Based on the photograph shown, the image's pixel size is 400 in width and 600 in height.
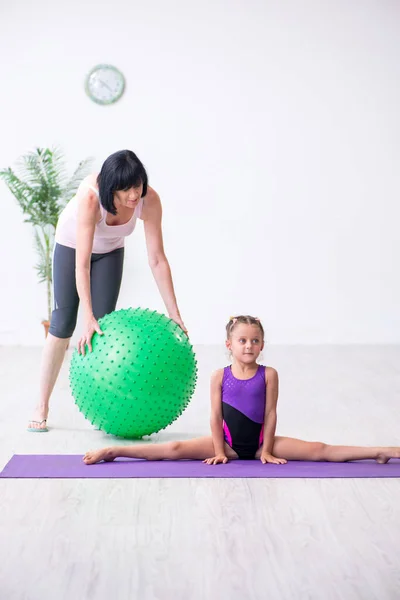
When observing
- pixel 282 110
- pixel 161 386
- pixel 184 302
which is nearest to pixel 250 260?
pixel 184 302

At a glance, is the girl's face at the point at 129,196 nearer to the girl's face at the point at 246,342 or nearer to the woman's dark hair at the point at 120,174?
the woman's dark hair at the point at 120,174

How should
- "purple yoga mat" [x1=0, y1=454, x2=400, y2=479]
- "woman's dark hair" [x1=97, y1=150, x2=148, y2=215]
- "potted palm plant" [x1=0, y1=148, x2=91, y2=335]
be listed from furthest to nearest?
"potted palm plant" [x1=0, y1=148, x2=91, y2=335] < "woman's dark hair" [x1=97, y1=150, x2=148, y2=215] < "purple yoga mat" [x1=0, y1=454, x2=400, y2=479]

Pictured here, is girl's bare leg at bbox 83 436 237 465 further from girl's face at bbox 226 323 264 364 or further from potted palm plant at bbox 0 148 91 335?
potted palm plant at bbox 0 148 91 335

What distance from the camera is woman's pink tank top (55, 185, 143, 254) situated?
10.6 ft

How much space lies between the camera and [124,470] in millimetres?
2736

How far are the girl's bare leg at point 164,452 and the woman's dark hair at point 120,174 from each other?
2.97ft

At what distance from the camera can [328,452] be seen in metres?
2.87

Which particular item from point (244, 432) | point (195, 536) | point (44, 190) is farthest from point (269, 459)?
point (44, 190)

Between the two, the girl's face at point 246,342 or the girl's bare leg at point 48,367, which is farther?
the girl's bare leg at point 48,367

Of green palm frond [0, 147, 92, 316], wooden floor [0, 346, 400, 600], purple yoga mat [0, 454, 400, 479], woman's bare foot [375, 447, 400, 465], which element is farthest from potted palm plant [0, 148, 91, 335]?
woman's bare foot [375, 447, 400, 465]

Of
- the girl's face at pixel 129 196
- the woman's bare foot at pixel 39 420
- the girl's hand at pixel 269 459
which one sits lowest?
the woman's bare foot at pixel 39 420

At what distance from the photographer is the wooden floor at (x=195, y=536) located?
184cm

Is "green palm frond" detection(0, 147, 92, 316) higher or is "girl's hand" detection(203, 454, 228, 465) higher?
"green palm frond" detection(0, 147, 92, 316)

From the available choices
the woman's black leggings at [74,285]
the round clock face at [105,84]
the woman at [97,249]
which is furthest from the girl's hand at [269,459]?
the round clock face at [105,84]
